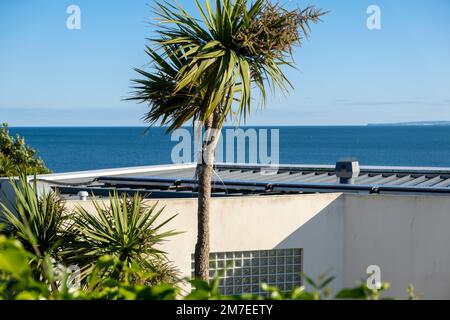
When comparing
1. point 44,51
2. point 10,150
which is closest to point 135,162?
point 44,51

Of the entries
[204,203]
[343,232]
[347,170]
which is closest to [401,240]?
[343,232]

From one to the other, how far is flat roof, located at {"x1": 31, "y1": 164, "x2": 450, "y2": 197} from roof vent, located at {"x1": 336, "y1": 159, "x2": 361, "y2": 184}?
224 millimetres

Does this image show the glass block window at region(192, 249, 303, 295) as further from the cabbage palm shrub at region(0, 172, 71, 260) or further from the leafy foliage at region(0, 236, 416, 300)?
the leafy foliage at region(0, 236, 416, 300)

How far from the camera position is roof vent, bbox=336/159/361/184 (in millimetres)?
15609

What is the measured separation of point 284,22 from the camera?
33.4 feet

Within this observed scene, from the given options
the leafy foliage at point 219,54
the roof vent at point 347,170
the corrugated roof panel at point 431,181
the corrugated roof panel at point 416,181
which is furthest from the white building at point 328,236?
the leafy foliage at point 219,54

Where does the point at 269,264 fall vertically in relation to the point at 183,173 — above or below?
below

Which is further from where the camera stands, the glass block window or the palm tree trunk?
the glass block window

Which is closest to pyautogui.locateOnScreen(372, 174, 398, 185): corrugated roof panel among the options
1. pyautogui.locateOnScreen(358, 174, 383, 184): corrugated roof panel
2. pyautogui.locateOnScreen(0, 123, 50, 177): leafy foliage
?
pyautogui.locateOnScreen(358, 174, 383, 184): corrugated roof panel

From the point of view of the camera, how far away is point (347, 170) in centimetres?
1566

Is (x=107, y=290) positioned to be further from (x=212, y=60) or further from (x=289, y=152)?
(x=289, y=152)

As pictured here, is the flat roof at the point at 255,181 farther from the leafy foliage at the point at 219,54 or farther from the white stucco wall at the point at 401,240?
the leafy foliage at the point at 219,54
